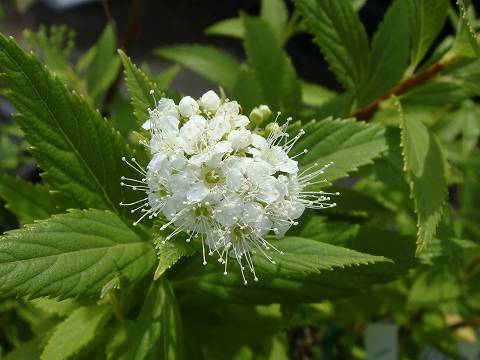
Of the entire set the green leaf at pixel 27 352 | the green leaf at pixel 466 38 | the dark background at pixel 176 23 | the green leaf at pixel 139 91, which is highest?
the dark background at pixel 176 23

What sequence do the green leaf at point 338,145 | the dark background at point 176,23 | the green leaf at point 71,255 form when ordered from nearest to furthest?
the green leaf at point 71,255 < the green leaf at point 338,145 < the dark background at point 176,23

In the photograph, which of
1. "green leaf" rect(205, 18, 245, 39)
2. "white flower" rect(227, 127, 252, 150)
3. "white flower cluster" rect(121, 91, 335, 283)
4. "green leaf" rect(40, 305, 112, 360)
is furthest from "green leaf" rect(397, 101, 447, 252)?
"green leaf" rect(205, 18, 245, 39)

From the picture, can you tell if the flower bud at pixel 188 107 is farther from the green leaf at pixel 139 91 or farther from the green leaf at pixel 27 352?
the green leaf at pixel 27 352

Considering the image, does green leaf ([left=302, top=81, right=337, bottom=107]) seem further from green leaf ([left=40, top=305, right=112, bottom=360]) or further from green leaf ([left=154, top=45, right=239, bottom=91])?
green leaf ([left=40, top=305, right=112, bottom=360])

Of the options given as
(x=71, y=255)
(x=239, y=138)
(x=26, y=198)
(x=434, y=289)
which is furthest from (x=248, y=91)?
(x=434, y=289)

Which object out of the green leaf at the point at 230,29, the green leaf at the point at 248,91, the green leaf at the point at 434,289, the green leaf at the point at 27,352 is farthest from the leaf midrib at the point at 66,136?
the green leaf at the point at 230,29
